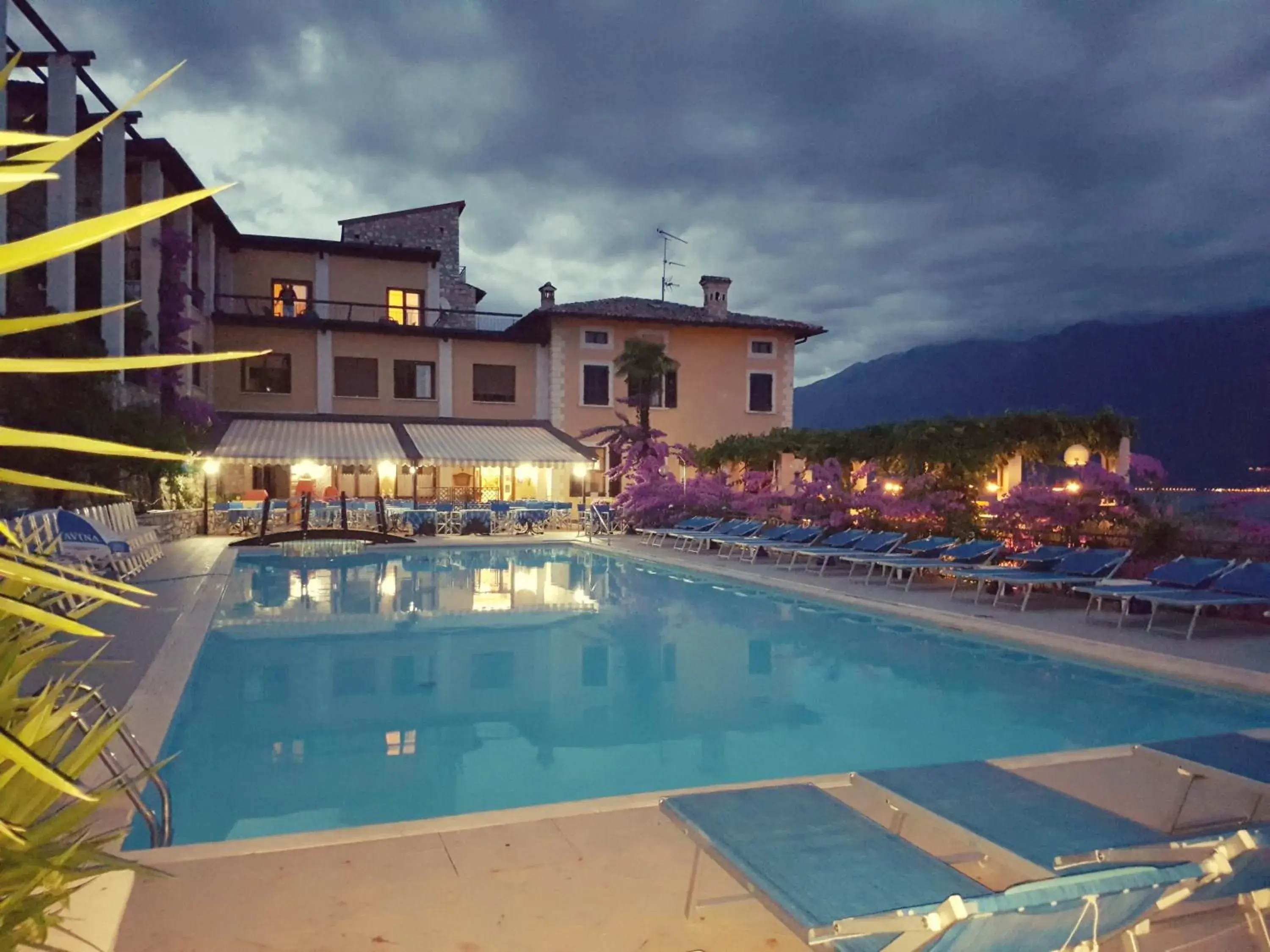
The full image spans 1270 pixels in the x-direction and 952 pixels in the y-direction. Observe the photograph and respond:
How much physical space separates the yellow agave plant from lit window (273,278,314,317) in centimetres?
2896

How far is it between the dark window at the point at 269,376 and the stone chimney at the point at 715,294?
14816 millimetres

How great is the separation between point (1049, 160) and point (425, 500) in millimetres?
33812

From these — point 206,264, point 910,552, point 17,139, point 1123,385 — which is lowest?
point 910,552

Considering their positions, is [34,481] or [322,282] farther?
[322,282]

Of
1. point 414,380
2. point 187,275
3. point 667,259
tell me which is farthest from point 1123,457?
point 187,275

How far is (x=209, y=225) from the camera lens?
26594 mm

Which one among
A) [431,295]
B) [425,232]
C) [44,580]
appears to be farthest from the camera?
[425,232]

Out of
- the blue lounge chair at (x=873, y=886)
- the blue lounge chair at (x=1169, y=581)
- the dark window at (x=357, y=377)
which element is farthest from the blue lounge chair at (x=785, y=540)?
the dark window at (x=357, y=377)

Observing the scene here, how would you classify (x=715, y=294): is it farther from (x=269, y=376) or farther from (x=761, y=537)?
(x=761, y=537)

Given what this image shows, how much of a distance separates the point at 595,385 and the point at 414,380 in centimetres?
617

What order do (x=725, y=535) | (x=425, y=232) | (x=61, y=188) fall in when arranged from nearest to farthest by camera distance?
(x=61, y=188) → (x=725, y=535) → (x=425, y=232)

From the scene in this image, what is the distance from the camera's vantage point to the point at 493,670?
1010cm

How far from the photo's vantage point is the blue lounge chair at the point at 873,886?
7.68ft

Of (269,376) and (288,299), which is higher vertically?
(288,299)
